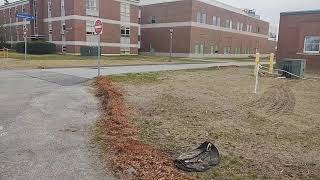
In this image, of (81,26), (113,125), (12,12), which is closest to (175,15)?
(81,26)

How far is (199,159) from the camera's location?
18.4ft

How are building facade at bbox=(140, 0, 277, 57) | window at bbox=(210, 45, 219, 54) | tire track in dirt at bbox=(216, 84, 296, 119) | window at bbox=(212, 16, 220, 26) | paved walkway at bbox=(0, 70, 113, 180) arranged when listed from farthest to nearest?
window at bbox=(210, 45, 219, 54) < window at bbox=(212, 16, 220, 26) < building facade at bbox=(140, 0, 277, 57) < tire track in dirt at bbox=(216, 84, 296, 119) < paved walkway at bbox=(0, 70, 113, 180)

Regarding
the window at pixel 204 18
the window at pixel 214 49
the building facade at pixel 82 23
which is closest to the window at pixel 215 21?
the window at pixel 204 18

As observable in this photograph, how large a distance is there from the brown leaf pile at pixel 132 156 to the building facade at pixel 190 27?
164ft

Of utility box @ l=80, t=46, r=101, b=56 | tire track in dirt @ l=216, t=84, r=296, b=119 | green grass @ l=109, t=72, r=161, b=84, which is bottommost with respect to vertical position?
tire track in dirt @ l=216, t=84, r=296, b=119

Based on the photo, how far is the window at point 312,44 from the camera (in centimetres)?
3209

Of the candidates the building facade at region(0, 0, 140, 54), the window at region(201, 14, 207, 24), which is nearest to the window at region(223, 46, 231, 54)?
the window at region(201, 14, 207, 24)

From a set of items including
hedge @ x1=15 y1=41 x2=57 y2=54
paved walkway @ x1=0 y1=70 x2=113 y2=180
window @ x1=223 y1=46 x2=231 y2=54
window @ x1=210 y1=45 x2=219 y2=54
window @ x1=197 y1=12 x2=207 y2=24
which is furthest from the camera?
window @ x1=223 y1=46 x2=231 y2=54

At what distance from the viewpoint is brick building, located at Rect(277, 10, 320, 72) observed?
31.9 meters

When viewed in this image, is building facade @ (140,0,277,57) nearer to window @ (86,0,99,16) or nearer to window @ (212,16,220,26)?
window @ (212,16,220,26)

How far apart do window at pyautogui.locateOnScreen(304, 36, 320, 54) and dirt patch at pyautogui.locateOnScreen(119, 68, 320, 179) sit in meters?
21.0

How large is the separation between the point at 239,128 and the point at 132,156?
333cm

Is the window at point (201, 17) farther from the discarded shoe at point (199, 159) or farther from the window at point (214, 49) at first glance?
the discarded shoe at point (199, 159)

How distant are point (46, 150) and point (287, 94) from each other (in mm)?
11365
